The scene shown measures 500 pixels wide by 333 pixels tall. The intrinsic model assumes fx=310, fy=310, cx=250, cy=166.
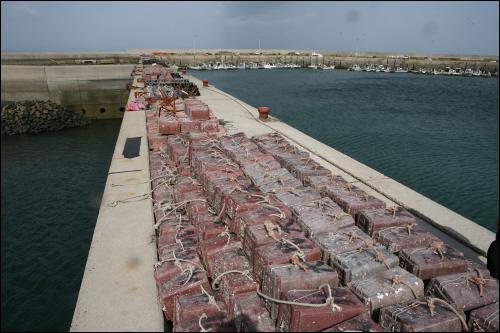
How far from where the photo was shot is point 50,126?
80.3 ft

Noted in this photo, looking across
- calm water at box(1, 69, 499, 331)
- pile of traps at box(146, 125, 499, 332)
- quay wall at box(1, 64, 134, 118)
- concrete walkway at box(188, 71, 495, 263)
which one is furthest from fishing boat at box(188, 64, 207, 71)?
pile of traps at box(146, 125, 499, 332)

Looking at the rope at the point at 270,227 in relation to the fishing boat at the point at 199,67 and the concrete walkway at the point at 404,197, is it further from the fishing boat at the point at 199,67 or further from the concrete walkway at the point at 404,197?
the fishing boat at the point at 199,67

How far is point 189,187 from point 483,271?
4.47 m

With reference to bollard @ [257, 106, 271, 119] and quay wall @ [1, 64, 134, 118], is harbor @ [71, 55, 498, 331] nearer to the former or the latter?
bollard @ [257, 106, 271, 119]

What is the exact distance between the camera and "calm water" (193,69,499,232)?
45.5 ft

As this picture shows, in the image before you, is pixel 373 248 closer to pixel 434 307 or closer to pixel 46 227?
pixel 434 307

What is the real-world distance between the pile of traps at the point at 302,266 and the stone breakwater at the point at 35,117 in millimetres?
24114

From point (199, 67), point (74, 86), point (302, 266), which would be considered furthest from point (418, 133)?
point (199, 67)

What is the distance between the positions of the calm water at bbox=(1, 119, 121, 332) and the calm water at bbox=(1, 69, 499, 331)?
0.03 meters

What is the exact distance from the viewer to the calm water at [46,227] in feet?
23.2

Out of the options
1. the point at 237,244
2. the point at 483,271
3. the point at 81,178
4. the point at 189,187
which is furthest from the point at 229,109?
the point at 483,271

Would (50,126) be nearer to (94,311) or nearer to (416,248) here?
(94,311)

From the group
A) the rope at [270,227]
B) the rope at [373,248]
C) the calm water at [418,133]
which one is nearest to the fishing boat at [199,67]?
the calm water at [418,133]

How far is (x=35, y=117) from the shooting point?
80.6 feet
